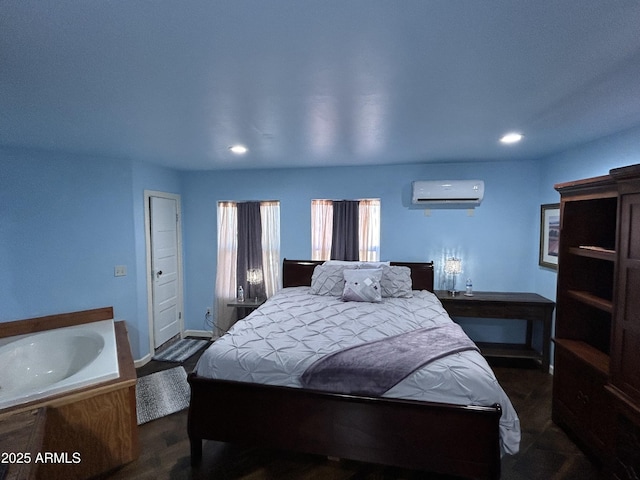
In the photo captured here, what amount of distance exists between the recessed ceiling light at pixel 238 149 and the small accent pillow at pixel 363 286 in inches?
66.6

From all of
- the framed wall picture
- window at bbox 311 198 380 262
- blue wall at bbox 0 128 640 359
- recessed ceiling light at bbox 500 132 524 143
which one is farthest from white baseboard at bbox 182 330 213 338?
the framed wall picture

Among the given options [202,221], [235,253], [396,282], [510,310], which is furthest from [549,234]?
[202,221]

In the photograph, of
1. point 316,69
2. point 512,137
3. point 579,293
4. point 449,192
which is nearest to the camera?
point 316,69

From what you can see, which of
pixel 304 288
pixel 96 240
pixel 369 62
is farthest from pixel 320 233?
pixel 369 62

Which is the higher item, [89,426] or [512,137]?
[512,137]

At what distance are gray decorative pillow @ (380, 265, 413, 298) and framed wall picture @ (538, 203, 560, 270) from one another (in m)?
1.49

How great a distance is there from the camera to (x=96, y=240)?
312 centimetres

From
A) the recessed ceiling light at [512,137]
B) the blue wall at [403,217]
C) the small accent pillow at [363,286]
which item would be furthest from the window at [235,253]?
the recessed ceiling light at [512,137]

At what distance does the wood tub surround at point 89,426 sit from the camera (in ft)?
5.67

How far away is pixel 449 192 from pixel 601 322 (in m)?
1.82

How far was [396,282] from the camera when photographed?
331 cm

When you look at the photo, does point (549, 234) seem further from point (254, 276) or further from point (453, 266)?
point (254, 276)

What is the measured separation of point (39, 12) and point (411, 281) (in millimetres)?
3465

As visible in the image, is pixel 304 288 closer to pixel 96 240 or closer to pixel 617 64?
pixel 96 240
